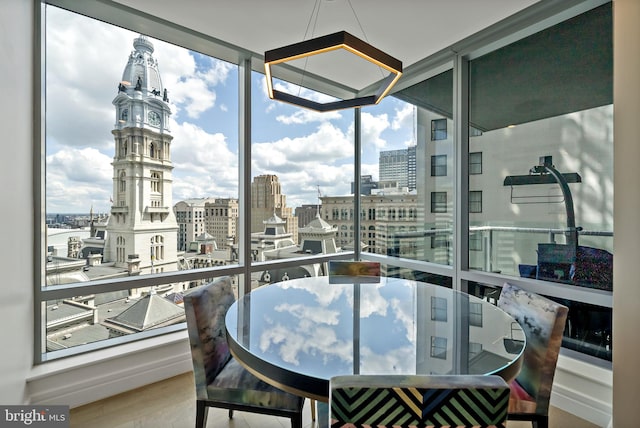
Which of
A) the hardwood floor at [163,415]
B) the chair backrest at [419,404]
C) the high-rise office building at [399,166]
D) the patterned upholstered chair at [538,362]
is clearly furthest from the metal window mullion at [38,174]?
the high-rise office building at [399,166]

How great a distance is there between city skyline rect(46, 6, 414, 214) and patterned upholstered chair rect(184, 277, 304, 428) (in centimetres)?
147

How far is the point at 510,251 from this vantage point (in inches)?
100

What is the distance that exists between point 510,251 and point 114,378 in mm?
3221

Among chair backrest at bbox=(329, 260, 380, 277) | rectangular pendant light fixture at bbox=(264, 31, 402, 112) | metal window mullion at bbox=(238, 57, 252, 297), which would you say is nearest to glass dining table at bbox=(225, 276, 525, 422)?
chair backrest at bbox=(329, 260, 380, 277)

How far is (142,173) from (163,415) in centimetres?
181

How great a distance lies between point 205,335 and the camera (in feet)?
5.25

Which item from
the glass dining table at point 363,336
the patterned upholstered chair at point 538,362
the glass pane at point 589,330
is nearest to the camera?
the glass dining table at point 363,336

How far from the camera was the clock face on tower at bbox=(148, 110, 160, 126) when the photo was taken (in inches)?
103

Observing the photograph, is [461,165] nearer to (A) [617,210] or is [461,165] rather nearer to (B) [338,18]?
(A) [617,210]

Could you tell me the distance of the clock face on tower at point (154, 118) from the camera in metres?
2.61

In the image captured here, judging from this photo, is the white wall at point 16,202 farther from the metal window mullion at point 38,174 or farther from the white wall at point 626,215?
the white wall at point 626,215

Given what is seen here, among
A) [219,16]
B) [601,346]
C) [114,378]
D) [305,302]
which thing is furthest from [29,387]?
[601,346]

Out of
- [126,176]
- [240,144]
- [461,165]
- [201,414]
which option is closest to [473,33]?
[461,165]

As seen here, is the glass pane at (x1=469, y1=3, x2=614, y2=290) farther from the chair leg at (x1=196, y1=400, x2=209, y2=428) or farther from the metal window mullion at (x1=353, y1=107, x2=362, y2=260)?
the chair leg at (x1=196, y1=400, x2=209, y2=428)
